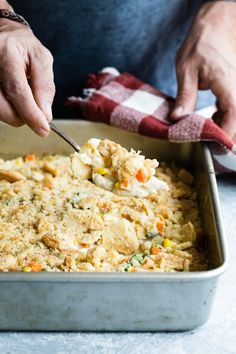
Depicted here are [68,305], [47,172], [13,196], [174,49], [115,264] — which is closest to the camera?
[68,305]

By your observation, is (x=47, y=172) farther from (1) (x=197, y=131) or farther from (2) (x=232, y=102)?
(2) (x=232, y=102)

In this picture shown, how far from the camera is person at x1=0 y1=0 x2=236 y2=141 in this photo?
5.06ft

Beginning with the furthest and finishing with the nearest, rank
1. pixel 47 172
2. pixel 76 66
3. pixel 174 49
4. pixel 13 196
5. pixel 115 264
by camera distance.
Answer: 1. pixel 174 49
2. pixel 76 66
3. pixel 47 172
4. pixel 13 196
5. pixel 115 264

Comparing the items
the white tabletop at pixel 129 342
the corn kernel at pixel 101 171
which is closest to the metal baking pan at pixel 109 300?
the white tabletop at pixel 129 342

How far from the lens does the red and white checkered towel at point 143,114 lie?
1.53 metres

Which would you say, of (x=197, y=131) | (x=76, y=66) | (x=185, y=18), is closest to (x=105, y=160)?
(x=197, y=131)

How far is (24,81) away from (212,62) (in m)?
0.59

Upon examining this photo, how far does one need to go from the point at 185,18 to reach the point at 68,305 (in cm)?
116

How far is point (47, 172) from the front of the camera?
1.55 m

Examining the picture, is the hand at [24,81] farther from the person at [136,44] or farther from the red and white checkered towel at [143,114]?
the red and white checkered towel at [143,114]

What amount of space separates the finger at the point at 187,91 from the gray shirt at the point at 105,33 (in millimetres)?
273

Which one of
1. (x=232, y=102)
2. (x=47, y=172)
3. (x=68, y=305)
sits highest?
(x=232, y=102)

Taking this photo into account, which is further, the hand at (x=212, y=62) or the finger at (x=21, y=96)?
the hand at (x=212, y=62)

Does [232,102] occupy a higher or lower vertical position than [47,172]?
higher
